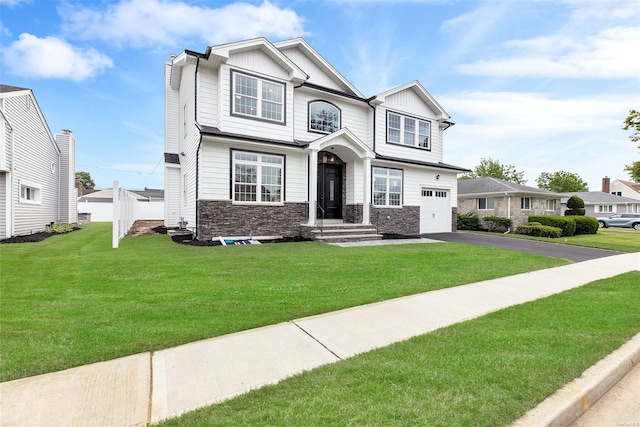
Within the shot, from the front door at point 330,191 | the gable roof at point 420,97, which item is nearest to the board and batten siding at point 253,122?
the front door at point 330,191

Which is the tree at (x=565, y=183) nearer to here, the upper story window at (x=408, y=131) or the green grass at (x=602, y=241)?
the green grass at (x=602, y=241)

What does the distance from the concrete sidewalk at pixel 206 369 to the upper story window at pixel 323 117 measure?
425 inches

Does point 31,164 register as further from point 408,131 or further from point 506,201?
point 506,201

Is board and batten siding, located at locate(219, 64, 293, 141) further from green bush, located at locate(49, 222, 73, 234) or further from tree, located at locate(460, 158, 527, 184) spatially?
tree, located at locate(460, 158, 527, 184)

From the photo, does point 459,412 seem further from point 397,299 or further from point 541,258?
point 541,258

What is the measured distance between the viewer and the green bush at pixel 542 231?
17.4 meters

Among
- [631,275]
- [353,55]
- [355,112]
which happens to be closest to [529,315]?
[631,275]

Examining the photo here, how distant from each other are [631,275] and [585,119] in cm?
2105

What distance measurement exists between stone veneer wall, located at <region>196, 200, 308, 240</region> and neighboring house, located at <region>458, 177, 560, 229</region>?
51.6ft

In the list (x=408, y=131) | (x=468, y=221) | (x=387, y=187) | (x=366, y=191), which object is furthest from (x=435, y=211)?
(x=468, y=221)

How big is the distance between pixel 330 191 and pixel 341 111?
3.93 m

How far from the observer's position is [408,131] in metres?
16.7

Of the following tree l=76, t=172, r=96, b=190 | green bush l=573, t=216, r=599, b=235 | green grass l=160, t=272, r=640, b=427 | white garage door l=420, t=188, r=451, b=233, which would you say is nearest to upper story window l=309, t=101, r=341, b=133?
white garage door l=420, t=188, r=451, b=233

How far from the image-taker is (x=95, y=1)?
31.9ft
